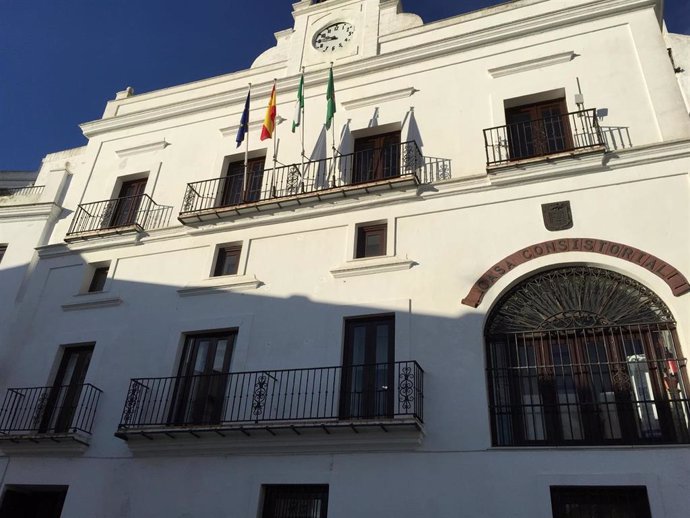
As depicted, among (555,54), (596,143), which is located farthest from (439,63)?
(596,143)

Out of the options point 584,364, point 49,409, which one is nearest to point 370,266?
point 584,364

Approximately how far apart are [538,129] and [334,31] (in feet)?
20.5

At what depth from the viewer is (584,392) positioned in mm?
8570

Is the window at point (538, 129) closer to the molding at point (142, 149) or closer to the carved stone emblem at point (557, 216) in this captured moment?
the carved stone emblem at point (557, 216)

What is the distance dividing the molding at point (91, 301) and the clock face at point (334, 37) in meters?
7.75

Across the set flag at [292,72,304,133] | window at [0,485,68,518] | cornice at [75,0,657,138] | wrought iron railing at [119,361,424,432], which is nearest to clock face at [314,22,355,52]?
cornice at [75,0,657,138]

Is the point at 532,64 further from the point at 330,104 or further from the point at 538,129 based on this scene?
the point at 330,104

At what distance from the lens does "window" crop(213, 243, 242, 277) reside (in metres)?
12.3

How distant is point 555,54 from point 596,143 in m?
2.54

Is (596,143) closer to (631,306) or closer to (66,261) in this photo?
(631,306)

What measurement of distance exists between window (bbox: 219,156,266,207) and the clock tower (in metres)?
2.64

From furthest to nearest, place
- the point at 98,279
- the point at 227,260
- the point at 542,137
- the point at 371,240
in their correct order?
1. the point at 98,279
2. the point at 227,260
3. the point at 371,240
4. the point at 542,137

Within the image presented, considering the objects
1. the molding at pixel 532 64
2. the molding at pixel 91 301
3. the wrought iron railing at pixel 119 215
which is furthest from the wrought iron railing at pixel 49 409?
the molding at pixel 532 64

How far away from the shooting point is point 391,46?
13.8 metres
